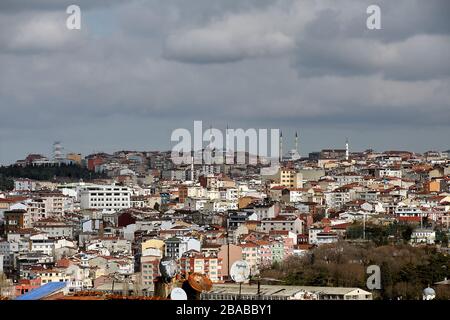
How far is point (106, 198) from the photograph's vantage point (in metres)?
20.1

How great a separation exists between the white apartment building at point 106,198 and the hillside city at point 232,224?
20 mm

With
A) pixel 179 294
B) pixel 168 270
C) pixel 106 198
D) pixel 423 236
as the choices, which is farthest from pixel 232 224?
pixel 179 294

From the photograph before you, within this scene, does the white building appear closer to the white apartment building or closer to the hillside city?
the hillside city

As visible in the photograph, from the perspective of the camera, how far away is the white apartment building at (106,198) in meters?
19.8

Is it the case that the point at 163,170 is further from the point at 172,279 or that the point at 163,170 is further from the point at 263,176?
the point at 172,279

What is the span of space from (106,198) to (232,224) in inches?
145

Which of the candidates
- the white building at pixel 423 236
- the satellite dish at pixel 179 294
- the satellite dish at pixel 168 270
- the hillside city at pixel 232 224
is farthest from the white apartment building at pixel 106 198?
the satellite dish at pixel 179 294

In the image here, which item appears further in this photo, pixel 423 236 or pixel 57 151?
pixel 57 151

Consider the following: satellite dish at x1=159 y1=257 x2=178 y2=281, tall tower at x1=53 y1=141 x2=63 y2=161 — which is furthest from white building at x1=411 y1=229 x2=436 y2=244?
satellite dish at x1=159 y1=257 x2=178 y2=281

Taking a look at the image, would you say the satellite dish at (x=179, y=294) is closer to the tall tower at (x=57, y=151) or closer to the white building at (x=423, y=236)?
the white building at (x=423, y=236)

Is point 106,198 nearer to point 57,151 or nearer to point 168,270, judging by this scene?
point 57,151

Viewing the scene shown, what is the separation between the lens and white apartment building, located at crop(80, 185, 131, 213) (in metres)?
19.8
